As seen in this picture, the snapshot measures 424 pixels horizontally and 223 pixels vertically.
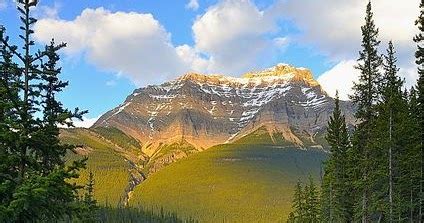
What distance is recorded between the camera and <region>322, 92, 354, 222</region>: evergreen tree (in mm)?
45500

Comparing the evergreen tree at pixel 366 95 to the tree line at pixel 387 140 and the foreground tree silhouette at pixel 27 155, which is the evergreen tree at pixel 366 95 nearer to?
the tree line at pixel 387 140

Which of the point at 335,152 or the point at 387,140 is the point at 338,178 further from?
the point at 387,140

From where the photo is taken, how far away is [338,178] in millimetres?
46562

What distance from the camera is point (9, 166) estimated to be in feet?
45.8

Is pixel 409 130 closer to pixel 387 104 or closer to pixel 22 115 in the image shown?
pixel 387 104

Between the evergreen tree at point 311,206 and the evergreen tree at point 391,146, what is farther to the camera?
the evergreen tree at point 311,206

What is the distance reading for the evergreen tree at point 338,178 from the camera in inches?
1791

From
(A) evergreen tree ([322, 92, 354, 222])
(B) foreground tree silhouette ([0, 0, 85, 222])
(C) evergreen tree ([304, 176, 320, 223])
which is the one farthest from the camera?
(C) evergreen tree ([304, 176, 320, 223])

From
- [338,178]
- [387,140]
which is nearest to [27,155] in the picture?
[387,140]

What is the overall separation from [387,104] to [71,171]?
851 inches

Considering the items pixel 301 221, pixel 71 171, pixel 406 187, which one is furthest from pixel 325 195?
pixel 71 171

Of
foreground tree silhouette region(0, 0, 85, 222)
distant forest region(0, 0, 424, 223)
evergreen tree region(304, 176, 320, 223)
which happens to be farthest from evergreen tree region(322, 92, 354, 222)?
foreground tree silhouette region(0, 0, 85, 222)

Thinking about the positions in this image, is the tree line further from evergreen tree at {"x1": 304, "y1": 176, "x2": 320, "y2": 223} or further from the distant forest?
evergreen tree at {"x1": 304, "y1": 176, "x2": 320, "y2": 223}

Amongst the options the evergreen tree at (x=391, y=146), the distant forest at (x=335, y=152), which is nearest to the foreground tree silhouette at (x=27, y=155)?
the distant forest at (x=335, y=152)
